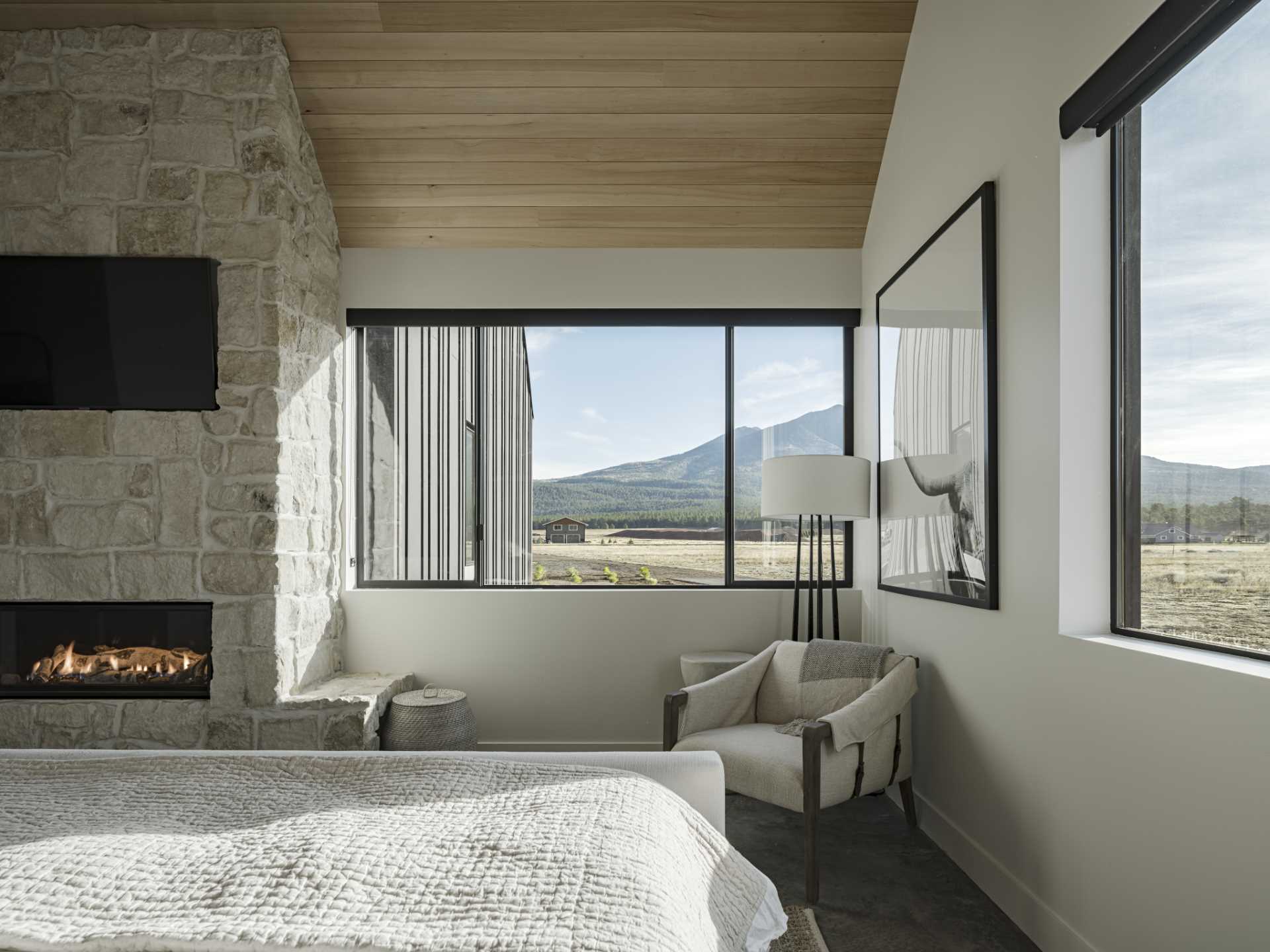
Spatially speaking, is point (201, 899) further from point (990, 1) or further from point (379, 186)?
point (379, 186)

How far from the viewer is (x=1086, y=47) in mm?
2131

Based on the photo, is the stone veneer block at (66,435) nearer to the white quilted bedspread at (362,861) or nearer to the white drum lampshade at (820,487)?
the white quilted bedspread at (362,861)

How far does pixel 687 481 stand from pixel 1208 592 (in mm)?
2798

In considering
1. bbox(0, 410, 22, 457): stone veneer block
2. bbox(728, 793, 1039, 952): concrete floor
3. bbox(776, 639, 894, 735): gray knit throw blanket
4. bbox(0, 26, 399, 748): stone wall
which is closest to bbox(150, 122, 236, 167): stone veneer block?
bbox(0, 26, 399, 748): stone wall

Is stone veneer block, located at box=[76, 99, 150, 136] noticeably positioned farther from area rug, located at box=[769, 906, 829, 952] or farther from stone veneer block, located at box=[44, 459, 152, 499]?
area rug, located at box=[769, 906, 829, 952]

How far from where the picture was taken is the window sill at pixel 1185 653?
5.33 ft

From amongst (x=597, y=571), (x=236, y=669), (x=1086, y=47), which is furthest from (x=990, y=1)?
(x=236, y=669)

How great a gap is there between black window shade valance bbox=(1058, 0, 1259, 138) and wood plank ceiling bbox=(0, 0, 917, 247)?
1615 mm

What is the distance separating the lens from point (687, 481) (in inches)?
175

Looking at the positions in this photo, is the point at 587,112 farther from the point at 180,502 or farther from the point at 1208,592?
the point at 1208,592

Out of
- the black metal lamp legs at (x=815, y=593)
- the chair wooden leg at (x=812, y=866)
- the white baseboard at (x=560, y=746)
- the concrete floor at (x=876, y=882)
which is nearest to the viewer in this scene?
the concrete floor at (x=876, y=882)

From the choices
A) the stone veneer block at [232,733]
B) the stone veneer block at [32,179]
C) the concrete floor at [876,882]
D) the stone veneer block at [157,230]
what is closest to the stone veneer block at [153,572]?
the stone veneer block at [232,733]

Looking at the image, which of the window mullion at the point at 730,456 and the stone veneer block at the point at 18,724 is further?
the window mullion at the point at 730,456

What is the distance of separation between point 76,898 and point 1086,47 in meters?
2.69
